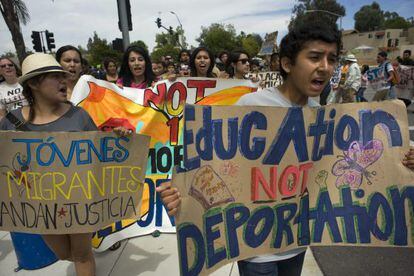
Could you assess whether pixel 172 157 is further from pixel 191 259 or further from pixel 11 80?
pixel 11 80

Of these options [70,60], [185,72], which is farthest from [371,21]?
[70,60]

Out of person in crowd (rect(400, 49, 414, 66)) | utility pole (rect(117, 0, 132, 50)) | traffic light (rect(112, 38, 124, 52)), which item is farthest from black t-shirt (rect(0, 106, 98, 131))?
person in crowd (rect(400, 49, 414, 66))

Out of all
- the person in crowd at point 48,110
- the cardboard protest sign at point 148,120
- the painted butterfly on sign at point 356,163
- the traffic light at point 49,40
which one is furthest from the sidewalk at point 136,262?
the traffic light at point 49,40

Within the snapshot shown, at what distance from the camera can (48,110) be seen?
6.55ft

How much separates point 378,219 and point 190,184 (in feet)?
3.23

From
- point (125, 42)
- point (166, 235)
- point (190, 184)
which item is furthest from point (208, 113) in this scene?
point (125, 42)

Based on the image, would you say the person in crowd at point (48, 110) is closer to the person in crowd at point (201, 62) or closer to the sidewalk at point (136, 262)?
the sidewalk at point (136, 262)

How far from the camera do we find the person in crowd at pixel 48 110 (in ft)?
6.35

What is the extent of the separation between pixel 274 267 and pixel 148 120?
6.16 ft

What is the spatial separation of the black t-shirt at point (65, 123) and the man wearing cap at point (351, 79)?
7.36 m

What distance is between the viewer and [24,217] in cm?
195

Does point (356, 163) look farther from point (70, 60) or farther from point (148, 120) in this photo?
point (70, 60)

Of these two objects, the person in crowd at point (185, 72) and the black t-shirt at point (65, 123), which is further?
the person in crowd at point (185, 72)

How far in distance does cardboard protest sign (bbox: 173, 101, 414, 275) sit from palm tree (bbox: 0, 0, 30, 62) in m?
12.7
